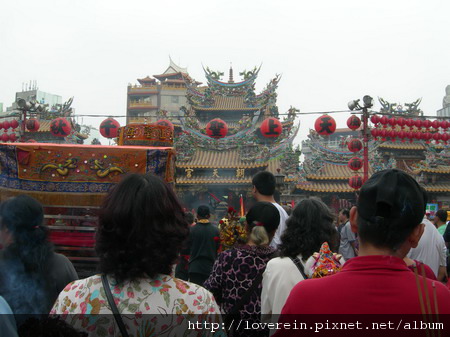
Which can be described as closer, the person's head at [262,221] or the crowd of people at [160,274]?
the crowd of people at [160,274]

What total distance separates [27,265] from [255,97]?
22.5 meters

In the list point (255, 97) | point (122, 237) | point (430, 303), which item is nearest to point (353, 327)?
point (430, 303)

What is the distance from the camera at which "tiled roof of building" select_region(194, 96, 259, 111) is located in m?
24.1

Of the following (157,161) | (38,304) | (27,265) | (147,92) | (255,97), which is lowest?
(38,304)

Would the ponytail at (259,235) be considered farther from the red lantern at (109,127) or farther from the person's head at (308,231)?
the red lantern at (109,127)

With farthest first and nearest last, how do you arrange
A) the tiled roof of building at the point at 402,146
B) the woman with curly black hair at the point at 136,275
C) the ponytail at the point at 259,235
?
the tiled roof of building at the point at 402,146 → the ponytail at the point at 259,235 → the woman with curly black hair at the point at 136,275

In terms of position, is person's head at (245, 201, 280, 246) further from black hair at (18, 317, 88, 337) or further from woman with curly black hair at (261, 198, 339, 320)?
black hair at (18, 317, 88, 337)

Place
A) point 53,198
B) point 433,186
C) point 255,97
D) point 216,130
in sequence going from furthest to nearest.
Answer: point 255,97
point 433,186
point 216,130
point 53,198

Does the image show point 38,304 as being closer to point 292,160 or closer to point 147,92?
point 292,160

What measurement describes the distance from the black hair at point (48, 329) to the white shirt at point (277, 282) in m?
1.26

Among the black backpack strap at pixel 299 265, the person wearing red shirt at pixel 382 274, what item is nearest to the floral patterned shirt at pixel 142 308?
the person wearing red shirt at pixel 382 274

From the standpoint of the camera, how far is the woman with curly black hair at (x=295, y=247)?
2.46 metres

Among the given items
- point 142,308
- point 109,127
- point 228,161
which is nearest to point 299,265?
point 142,308

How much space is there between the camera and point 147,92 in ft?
147
